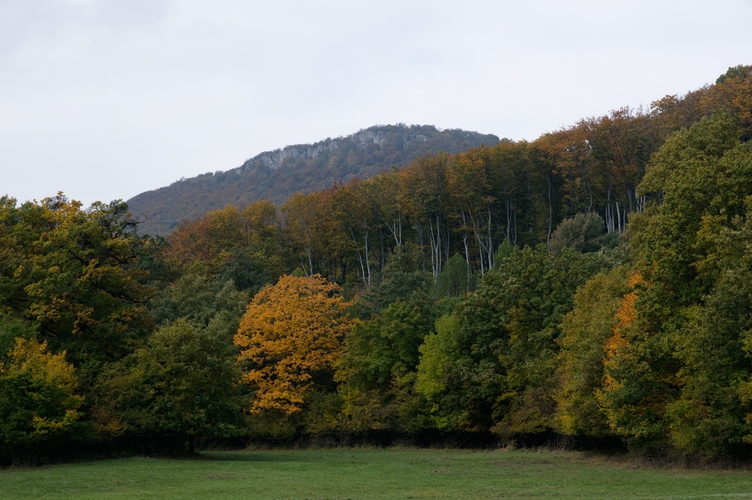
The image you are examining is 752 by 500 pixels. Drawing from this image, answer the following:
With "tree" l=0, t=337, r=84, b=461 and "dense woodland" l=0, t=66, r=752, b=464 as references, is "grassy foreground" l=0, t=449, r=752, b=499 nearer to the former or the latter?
"tree" l=0, t=337, r=84, b=461

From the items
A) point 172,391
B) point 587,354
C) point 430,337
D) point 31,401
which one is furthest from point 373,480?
point 430,337

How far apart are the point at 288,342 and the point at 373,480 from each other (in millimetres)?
35137

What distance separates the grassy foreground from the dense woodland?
3.17 m

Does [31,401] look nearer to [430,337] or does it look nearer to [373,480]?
[373,480]

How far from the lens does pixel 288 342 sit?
67.3 meters

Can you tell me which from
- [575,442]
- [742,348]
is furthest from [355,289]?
[742,348]

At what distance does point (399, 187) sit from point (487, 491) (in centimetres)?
8455

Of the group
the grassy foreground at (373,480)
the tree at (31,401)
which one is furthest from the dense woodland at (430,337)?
the grassy foreground at (373,480)

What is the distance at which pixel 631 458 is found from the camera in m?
40.5

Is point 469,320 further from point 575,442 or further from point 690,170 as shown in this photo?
point 690,170

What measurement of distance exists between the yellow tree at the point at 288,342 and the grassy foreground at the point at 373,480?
22.8 metres

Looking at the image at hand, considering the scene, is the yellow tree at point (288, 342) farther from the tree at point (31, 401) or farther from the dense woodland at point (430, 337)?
the tree at point (31, 401)

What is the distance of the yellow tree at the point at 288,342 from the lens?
66.7m

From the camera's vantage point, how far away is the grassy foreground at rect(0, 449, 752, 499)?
2641 cm
